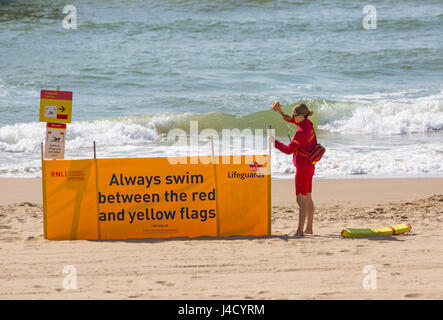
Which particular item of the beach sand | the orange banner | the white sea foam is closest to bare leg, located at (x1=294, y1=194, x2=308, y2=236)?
the beach sand

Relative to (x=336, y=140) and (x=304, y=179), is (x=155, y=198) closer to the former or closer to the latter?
(x=304, y=179)

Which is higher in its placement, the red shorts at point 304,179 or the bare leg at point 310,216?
the red shorts at point 304,179

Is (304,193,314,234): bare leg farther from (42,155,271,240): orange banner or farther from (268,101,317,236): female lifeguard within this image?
(42,155,271,240): orange banner

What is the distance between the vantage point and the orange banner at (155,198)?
6.30 meters

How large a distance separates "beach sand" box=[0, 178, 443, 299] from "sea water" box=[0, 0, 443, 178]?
15.0ft

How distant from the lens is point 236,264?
5414mm

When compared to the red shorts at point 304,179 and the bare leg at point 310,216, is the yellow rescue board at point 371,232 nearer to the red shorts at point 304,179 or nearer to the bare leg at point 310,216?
the bare leg at point 310,216

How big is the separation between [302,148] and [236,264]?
5.03 feet

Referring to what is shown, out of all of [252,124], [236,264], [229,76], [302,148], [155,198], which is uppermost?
[229,76]

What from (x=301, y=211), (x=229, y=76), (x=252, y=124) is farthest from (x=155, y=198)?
(x=229, y=76)

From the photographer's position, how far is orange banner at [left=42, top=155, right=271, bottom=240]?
6297 millimetres

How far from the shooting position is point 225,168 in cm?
637

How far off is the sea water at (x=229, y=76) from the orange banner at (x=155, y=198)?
4521 mm

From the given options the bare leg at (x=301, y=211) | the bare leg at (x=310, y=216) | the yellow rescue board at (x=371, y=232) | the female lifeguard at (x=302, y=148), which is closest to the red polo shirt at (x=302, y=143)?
the female lifeguard at (x=302, y=148)
